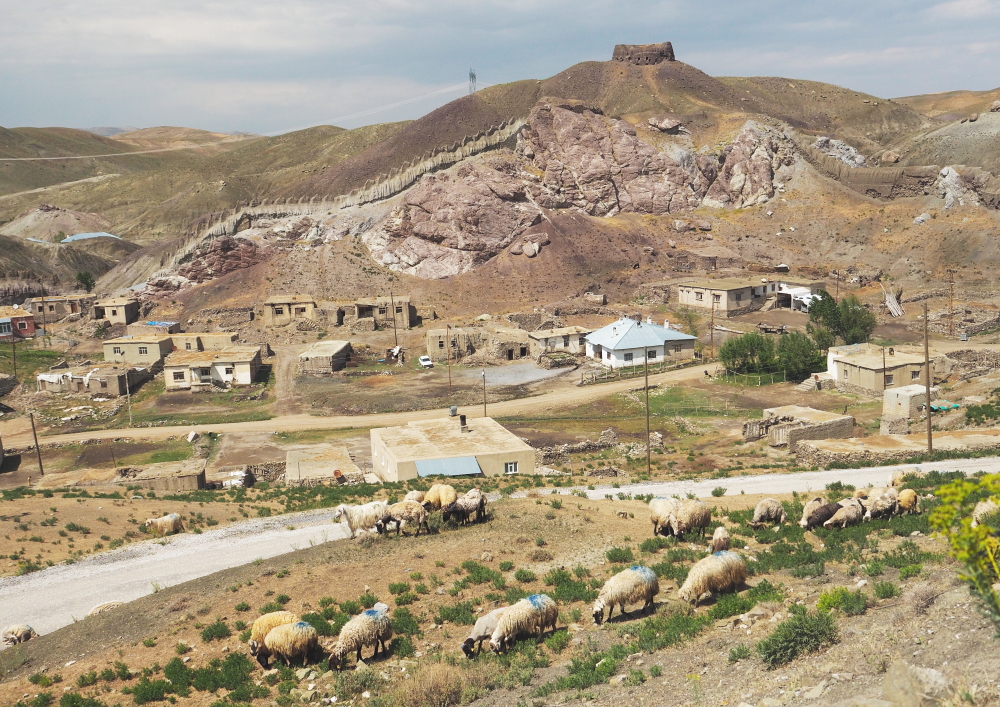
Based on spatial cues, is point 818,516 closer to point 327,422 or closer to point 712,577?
point 712,577

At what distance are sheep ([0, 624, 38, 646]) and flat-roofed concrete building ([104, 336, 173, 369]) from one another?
59748 millimetres

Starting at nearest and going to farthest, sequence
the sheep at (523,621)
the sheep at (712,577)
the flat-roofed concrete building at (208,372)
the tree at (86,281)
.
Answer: the sheep at (523,621)
the sheep at (712,577)
the flat-roofed concrete building at (208,372)
the tree at (86,281)

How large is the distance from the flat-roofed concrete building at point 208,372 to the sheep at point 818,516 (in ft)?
187

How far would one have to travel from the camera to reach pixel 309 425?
55938 millimetres

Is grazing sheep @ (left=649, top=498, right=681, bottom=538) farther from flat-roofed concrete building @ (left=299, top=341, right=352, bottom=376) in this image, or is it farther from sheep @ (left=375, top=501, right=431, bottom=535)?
flat-roofed concrete building @ (left=299, top=341, right=352, bottom=376)

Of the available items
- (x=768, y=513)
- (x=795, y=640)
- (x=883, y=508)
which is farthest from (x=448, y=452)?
(x=795, y=640)

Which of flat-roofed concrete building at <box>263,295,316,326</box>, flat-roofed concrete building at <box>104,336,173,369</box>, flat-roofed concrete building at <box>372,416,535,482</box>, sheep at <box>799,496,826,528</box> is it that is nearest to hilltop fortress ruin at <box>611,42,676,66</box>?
flat-roofed concrete building at <box>263,295,316,326</box>

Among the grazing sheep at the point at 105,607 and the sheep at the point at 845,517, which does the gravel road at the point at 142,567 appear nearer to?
the grazing sheep at the point at 105,607

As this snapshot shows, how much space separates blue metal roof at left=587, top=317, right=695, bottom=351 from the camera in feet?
226

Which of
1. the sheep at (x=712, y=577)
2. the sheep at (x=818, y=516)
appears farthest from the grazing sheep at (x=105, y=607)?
the sheep at (x=818, y=516)

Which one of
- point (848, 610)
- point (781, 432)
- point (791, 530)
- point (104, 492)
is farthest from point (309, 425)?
point (848, 610)

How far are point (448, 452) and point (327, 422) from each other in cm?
2231

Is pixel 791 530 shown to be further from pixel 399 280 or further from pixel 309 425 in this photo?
pixel 399 280

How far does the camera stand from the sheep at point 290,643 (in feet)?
50.1
